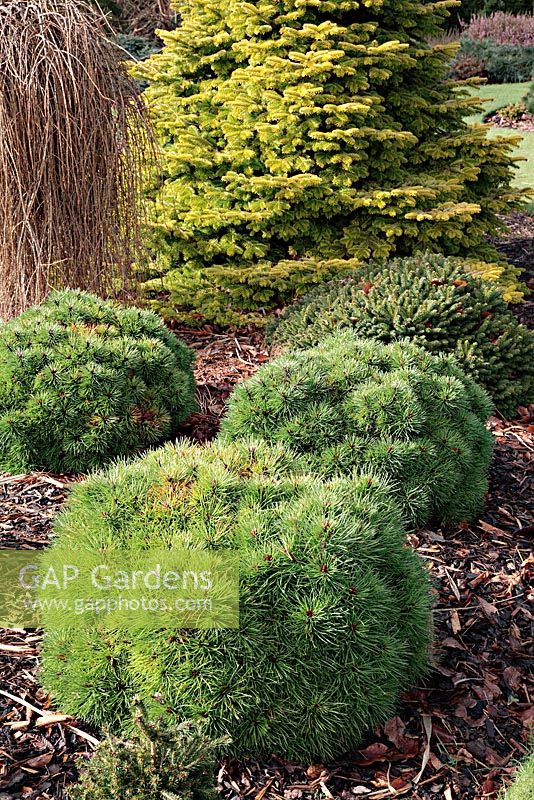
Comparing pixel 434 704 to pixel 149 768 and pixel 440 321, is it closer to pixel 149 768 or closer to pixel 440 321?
pixel 149 768

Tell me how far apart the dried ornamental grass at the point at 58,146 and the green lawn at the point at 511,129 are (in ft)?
20.4

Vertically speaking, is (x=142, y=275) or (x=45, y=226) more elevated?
(x=45, y=226)

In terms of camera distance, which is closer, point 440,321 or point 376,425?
point 376,425

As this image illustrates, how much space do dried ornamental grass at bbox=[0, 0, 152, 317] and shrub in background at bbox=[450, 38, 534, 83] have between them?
17497 millimetres

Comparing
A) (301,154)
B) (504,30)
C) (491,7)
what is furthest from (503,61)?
(301,154)

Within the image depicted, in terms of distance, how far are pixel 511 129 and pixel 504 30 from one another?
35.9ft

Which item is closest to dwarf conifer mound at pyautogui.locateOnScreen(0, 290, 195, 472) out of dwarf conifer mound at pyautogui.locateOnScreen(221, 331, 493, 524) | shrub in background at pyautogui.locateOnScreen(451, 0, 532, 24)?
dwarf conifer mound at pyautogui.locateOnScreen(221, 331, 493, 524)

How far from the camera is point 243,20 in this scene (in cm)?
573

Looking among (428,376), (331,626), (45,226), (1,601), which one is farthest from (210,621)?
(45,226)

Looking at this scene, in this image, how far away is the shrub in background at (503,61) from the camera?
2052 centimetres

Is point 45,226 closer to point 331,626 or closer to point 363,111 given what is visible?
point 363,111

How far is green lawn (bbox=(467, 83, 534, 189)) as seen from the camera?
11.2 meters

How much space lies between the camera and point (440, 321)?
14.6 feet

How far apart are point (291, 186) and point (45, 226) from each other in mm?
1750
